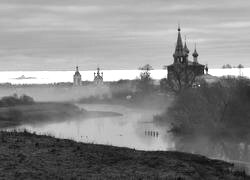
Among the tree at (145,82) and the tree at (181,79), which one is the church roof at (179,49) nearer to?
the tree at (145,82)

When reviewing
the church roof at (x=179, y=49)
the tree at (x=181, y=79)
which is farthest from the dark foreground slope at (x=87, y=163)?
the church roof at (x=179, y=49)

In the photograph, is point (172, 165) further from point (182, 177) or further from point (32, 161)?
point (32, 161)

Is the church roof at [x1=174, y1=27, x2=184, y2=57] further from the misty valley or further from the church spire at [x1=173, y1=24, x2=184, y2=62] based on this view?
the misty valley

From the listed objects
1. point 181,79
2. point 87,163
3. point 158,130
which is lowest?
point 158,130

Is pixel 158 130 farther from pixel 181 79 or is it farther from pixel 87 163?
pixel 87 163

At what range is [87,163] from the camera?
2236cm

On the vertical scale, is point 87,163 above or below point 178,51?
below

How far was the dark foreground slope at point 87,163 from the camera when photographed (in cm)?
2006

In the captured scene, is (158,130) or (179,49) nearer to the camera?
(158,130)

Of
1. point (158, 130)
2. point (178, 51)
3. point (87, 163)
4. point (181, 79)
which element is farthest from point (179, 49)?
point (87, 163)

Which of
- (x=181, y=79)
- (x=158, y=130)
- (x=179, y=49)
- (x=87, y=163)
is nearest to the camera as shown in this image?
(x=87, y=163)

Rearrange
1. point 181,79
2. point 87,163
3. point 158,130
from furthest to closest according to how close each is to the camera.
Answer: point 181,79 → point 158,130 → point 87,163

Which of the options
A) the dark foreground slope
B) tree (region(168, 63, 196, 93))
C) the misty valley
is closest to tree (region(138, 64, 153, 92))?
the misty valley

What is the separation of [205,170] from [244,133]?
34.8 m
